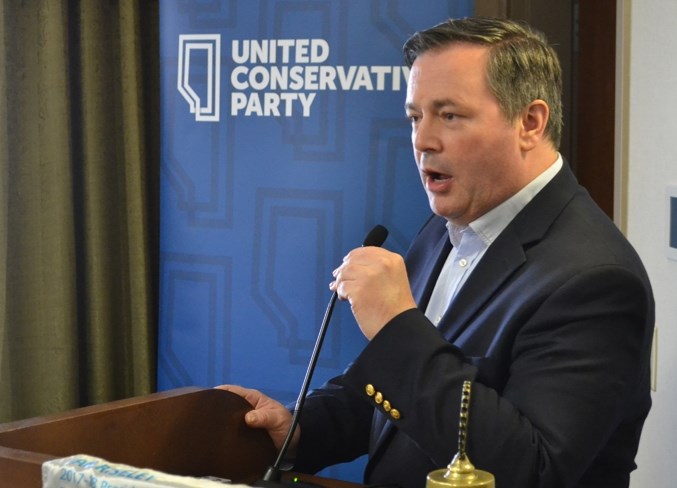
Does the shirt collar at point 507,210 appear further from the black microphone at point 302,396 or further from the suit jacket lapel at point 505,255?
the black microphone at point 302,396

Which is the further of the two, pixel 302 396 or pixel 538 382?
pixel 302 396

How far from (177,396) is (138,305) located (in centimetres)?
124

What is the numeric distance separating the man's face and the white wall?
1.32 ft

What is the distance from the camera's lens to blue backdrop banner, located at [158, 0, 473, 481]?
7.45ft

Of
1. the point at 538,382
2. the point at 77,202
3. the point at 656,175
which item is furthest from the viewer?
the point at 77,202

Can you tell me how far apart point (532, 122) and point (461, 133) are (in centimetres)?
13

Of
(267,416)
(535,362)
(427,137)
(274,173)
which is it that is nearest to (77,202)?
(274,173)

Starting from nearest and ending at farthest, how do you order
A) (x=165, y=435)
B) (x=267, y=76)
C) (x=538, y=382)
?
(x=538, y=382)
(x=165, y=435)
(x=267, y=76)

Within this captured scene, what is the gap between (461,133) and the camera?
157cm

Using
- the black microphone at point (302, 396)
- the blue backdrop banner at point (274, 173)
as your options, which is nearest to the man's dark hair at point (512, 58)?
the black microphone at point (302, 396)

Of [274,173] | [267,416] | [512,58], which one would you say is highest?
[512,58]

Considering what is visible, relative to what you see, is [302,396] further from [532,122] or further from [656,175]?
[656,175]

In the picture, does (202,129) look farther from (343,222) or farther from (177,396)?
(177,396)

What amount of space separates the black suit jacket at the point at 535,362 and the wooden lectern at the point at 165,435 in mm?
198
